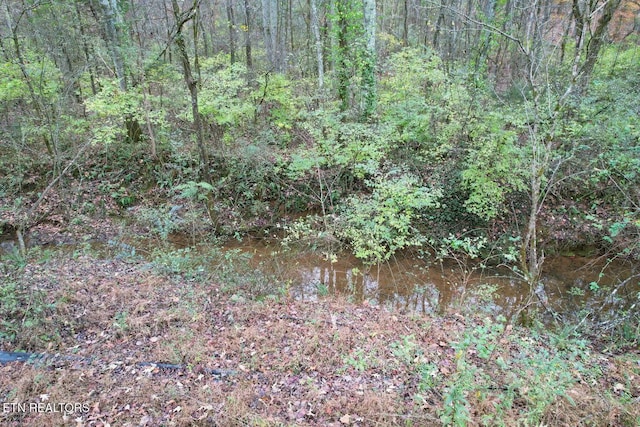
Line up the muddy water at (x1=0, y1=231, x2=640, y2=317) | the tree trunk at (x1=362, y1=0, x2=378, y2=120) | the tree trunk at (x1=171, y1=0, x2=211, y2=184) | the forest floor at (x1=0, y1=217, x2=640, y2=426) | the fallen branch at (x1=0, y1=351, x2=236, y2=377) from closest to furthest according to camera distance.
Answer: the forest floor at (x1=0, y1=217, x2=640, y2=426) → the fallen branch at (x1=0, y1=351, x2=236, y2=377) → the tree trunk at (x1=171, y1=0, x2=211, y2=184) → the muddy water at (x1=0, y1=231, x2=640, y2=317) → the tree trunk at (x1=362, y1=0, x2=378, y2=120)

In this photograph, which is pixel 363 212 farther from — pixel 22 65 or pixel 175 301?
pixel 22 65

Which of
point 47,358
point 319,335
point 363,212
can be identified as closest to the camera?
point 47,358

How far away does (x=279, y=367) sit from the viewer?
446 cm

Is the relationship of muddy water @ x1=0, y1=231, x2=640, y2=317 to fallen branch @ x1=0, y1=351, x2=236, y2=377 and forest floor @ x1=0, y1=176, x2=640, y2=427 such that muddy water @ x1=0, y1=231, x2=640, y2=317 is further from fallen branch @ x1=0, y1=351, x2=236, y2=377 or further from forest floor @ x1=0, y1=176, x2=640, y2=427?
fallen branch @ x1=0, y1=351, x2=236, y2=377

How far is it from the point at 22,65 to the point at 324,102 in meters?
8.30

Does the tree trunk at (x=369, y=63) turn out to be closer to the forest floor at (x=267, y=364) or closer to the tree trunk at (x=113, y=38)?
the forest floor at (x=267, y=364)

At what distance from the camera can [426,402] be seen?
11.8 ft

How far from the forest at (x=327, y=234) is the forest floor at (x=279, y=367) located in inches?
1.3

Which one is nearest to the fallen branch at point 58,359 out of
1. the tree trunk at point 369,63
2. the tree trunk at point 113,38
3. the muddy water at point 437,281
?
the muddy water at point 437,281

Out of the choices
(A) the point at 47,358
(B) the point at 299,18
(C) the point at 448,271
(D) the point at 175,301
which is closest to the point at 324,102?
(C) the point at 448,271

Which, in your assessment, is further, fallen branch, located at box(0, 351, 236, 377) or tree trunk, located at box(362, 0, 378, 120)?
tree trunk, located at box(362, 0, 378, 120)

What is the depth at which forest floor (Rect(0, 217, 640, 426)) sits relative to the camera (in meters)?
3.52

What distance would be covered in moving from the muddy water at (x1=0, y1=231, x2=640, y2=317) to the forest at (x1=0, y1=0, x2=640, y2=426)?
2.4 inches

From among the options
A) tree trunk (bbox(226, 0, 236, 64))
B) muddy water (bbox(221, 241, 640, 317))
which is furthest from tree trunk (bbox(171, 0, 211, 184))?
tree trunk (bbox(226, 0, 236, 64))
